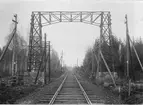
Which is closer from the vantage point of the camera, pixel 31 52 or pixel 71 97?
pixel 71 97

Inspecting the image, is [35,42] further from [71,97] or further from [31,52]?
[71,97]

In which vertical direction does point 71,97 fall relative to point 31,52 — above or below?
below

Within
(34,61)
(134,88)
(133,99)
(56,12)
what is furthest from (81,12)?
(133,99)

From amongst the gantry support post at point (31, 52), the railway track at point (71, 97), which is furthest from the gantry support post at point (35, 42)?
the railway track at point (71, 97)

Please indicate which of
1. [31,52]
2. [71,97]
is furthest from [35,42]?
[71,97]

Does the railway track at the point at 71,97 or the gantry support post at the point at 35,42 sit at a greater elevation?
the gantry support post at the point at 35,42

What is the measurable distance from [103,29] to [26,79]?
9.94 metres

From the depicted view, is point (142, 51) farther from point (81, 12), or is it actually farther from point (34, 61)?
point (34, 61)

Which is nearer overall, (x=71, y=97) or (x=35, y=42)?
(x=71, y=97)

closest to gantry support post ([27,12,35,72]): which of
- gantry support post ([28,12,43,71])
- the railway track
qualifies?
gantry support post ([28,12,43,71])

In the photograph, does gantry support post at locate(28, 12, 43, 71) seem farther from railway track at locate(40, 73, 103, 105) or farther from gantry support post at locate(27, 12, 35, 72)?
railway track at locate(40, 73, 103, 105)

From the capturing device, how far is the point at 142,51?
2973cm

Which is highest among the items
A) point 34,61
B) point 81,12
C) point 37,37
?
point 81,12

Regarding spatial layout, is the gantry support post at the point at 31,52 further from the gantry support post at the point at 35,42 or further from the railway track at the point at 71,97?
the railway track at the point at 71,97
